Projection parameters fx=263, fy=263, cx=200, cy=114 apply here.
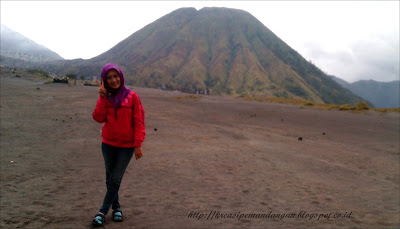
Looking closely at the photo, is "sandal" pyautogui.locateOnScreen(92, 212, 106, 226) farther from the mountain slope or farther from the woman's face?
the mountain slope

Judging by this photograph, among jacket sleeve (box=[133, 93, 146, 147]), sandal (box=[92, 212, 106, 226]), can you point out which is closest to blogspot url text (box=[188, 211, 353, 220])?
sandal (box=[92, 212, 106, 226])

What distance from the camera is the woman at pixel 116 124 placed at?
321cm

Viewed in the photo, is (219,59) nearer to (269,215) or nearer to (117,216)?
(269,215)

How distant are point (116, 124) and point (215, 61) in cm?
12408

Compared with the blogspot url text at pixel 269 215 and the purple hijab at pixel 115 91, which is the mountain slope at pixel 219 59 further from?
the purple hijab at pixel 115 91

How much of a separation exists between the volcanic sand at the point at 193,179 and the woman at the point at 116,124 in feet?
1.70

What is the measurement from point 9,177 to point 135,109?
3167 millimetres

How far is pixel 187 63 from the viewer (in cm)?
12006

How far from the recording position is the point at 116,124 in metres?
3.23

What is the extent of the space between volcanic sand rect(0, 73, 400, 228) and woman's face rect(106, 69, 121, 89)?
1.72 m

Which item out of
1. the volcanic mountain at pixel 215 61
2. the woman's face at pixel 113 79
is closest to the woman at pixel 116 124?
the woman's face at pixel 113 79

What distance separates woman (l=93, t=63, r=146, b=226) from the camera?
10.5ft

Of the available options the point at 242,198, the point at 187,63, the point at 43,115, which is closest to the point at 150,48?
the point at 187,63

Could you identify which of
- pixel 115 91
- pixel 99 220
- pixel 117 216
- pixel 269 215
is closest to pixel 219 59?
pixel 269 215
